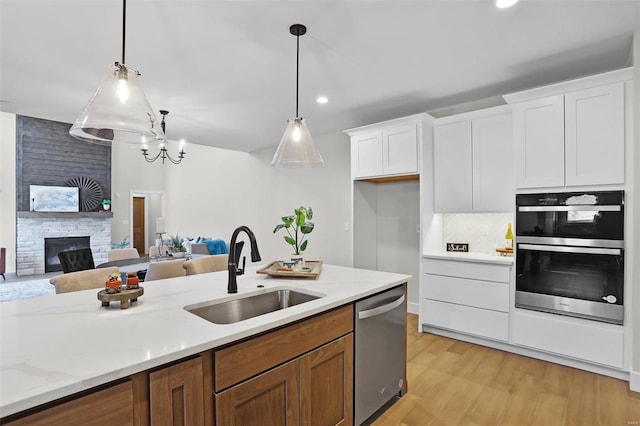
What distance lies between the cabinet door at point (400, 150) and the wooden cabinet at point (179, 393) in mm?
3092

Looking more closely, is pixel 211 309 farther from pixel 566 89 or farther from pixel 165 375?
pixel 566 89

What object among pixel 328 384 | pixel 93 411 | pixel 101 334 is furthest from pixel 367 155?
pixel 93 411

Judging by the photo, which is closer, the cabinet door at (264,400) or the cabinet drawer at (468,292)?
the cabinet door at (264,400)

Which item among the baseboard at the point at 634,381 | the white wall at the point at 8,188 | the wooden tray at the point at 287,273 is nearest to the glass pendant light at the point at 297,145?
the wooden tray at the point at 287,273

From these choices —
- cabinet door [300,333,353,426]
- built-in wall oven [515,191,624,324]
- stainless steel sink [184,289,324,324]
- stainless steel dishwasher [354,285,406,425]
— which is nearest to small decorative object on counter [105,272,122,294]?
stainless steel sink [184,289,324,324]

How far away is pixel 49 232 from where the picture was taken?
738 cm

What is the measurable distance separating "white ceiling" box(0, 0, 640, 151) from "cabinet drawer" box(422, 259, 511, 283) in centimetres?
181

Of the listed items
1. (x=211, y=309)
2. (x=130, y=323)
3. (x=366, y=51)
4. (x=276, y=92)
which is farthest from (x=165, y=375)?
(x=276, y=92)

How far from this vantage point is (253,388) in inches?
50.8

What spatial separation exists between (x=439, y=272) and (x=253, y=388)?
274 centimetres

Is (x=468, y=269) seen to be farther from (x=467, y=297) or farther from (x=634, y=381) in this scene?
(x=634, y=381)

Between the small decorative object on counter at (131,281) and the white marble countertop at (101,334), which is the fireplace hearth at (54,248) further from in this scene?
the small decorative object on counter at (131,281)

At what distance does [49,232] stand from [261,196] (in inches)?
203

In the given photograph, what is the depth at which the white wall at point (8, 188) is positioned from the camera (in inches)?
275
